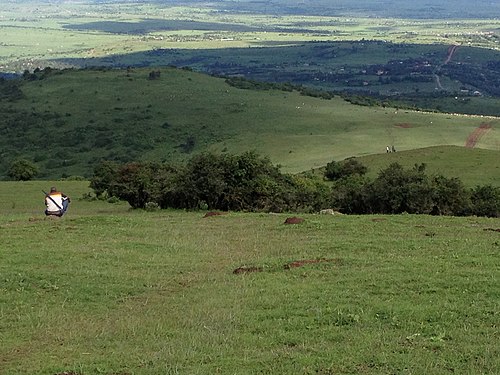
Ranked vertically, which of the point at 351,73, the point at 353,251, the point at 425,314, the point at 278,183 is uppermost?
the point at 425,314

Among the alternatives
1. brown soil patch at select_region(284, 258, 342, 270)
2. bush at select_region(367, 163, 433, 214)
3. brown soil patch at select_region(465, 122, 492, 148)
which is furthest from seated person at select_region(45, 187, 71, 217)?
brown soil patch at select_region(465, 122, 492, 148)

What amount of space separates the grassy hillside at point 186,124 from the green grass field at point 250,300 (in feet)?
130

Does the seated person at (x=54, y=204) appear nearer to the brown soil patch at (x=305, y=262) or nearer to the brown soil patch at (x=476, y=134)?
the brown soil patch at (x=305, y=262)

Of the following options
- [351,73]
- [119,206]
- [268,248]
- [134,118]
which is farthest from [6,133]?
[351,73]

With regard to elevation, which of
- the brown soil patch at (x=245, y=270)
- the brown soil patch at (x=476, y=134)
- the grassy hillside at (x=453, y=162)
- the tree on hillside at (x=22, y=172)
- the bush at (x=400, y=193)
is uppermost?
the brown soil patch at (x=245, y=270)

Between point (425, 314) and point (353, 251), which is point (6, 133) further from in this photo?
point (425, 314)

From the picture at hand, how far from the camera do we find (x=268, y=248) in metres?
21.1

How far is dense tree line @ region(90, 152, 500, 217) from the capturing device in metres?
32.2

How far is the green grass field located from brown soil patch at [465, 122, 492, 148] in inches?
1967

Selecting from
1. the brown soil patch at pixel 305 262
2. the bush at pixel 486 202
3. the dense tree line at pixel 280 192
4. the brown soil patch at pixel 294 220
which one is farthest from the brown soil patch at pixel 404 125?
the brown soil patch at pixel 305 262

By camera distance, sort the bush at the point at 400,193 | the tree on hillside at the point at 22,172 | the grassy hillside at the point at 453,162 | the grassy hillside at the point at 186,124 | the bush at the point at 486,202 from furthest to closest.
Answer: the grassy hillside at the point at 186,124 < the tree on hillside at the point at 22,172 < the grassy hillside at the point at 453,162 < the bush at the point at 486,202 < the bush at the point at 400,193

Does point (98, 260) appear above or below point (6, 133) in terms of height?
above

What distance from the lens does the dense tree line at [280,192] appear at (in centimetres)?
3216

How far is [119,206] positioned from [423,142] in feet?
138
